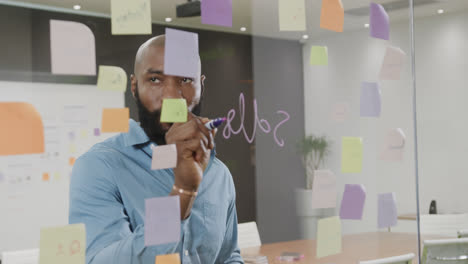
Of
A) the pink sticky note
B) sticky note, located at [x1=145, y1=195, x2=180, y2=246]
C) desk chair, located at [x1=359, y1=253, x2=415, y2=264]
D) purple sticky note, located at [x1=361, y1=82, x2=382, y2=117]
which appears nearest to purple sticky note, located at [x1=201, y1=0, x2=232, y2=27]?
the pink sticky note

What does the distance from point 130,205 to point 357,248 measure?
3.79 feet

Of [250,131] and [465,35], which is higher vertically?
[465,35]

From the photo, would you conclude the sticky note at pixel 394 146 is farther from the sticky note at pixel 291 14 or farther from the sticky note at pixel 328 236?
the sticky note at pixel 291 14

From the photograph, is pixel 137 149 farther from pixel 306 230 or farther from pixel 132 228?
pixel 306 230

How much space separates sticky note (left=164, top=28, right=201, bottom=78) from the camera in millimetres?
1534

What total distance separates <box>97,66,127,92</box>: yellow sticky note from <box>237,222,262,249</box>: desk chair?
1.90ft

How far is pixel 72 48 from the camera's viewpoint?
141 cm

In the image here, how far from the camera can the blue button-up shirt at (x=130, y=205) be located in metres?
1.43

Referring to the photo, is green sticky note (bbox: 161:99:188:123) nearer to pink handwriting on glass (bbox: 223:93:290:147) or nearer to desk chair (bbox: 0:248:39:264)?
pink handwriting on glass (bbox: 223:93:290:147)

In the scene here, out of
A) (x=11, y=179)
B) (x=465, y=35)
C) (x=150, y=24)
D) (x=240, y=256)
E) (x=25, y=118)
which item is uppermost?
(x=465, y=35)

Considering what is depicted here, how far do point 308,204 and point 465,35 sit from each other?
282 cm

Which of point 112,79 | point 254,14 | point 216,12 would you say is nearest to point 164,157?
point 112,79

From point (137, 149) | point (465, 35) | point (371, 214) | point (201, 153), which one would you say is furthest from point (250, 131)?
point (465, 35)

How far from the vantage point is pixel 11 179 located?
1352 mm
